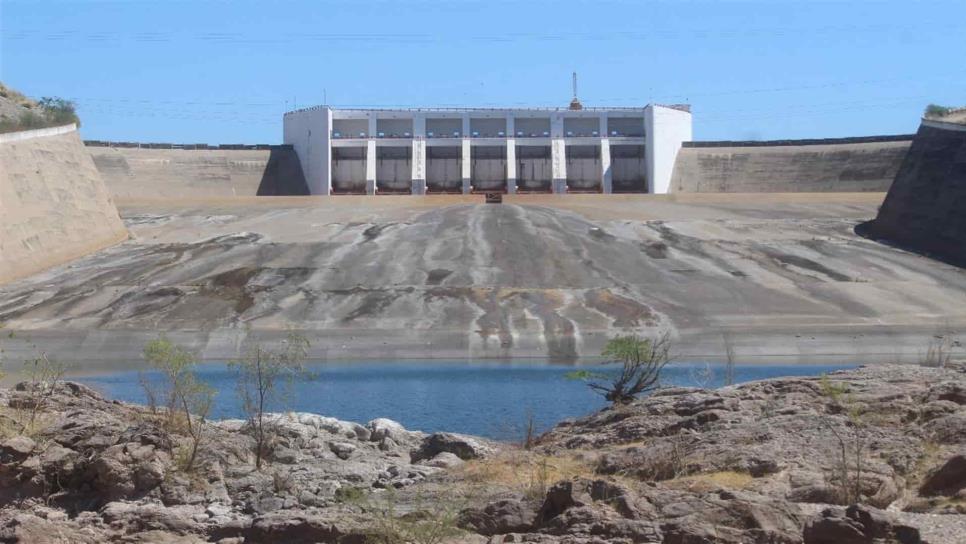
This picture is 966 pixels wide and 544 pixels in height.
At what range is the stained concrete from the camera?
136 ft

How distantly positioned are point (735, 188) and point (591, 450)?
72.8 meters

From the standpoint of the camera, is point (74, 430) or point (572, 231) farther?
point (572, 231)

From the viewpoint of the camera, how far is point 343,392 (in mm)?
31297

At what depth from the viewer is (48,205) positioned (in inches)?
2096

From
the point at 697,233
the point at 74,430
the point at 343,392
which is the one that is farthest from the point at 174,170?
the point at 74,430

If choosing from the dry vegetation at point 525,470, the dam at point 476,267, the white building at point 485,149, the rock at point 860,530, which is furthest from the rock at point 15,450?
the white building at point 485,149

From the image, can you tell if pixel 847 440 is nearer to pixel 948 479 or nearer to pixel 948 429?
pixel 948 429

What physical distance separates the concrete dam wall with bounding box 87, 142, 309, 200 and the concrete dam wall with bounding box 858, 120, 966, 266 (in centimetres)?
4418

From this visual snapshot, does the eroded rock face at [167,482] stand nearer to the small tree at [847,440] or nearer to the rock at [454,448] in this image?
the rock at [454,448]

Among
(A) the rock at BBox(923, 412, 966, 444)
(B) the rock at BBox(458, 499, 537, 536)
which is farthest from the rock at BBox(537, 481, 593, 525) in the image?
(A) the rock at BBox(923, 412, 966, 444)

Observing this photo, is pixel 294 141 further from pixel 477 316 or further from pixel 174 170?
pixel 477 316

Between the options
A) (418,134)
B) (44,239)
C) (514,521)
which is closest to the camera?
(514,521)

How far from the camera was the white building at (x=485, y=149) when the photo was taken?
92625 mm

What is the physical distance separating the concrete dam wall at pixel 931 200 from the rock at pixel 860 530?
44.1 m
